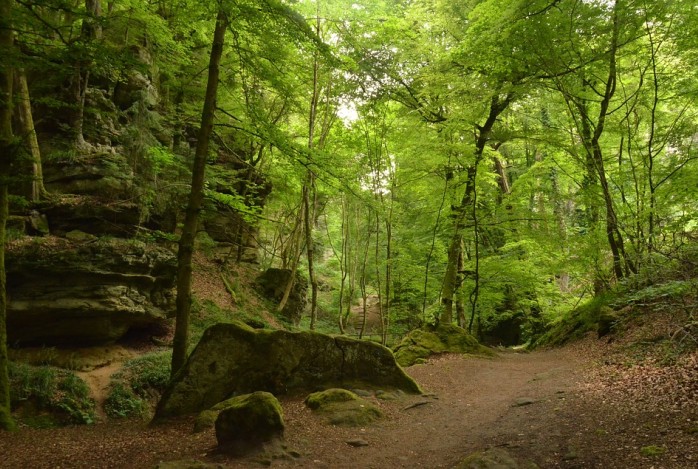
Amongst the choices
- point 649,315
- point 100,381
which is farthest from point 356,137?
point 100,381

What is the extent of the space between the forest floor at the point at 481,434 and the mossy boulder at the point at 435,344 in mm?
4503

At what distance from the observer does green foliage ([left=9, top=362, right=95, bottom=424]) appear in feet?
25.5

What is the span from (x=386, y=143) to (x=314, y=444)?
11.7 metres

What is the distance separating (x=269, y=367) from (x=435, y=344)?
7.53 meters

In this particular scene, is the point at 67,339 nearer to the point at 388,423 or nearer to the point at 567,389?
the point at 388,423

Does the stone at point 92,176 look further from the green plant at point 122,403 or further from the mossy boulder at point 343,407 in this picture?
the mossy boulder at point 343,407

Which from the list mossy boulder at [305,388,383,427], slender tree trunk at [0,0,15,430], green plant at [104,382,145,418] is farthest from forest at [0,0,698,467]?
mossy boulder at [305,388,383,427]

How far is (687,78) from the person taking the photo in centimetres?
1016

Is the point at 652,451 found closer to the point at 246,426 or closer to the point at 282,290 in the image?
the point at 246,426

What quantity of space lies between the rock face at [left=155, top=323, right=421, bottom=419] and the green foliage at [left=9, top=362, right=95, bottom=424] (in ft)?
8.64

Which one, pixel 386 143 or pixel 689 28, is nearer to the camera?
pixel 689 28

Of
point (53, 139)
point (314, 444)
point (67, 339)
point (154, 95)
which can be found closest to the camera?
point (314, 444)

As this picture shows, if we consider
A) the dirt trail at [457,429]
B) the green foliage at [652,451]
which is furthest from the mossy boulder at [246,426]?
the green foliage at [652,451]

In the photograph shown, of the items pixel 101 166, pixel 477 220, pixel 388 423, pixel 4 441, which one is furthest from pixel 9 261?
pixel 477 220
